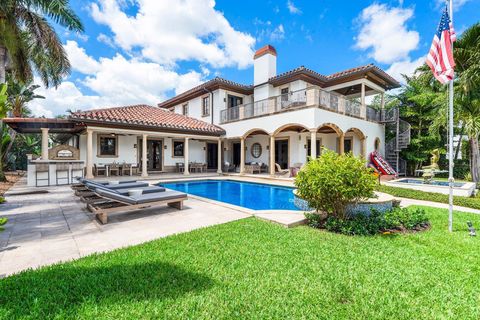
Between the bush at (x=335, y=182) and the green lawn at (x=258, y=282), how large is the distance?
126 cm

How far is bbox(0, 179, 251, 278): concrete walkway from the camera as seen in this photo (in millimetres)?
4195

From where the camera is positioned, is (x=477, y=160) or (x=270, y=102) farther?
(x=270, y=102)

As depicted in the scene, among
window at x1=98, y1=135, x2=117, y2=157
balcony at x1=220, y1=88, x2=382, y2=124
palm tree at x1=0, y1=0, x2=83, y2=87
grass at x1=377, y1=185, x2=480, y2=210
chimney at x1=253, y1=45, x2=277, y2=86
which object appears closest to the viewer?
palm tree at x1=0, y1=0, x2=83, y2=87

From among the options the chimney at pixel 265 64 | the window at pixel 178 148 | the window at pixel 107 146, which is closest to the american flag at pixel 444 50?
the chimney at pixel 265 64

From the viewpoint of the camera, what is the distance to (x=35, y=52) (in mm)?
11414

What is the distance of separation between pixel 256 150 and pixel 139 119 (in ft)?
35.8

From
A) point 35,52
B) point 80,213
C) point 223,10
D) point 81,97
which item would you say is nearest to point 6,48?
point 35,52

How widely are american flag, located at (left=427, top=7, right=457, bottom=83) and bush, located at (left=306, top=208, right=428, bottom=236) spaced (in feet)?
12.1

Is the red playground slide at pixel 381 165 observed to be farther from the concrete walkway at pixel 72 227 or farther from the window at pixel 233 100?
the concrete walkway at pixel 72 227

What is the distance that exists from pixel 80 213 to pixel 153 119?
1226 cm

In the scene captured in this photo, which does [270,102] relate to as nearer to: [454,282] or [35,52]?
[35,52]

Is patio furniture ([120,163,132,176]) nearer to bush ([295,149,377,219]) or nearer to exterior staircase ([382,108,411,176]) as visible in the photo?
bush ([295,149,377,219])

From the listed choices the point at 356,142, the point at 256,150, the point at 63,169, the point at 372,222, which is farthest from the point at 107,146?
the point at 356,142

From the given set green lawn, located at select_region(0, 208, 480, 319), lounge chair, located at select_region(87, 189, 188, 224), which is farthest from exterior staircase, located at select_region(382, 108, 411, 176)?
lounge chair, located at select_region(87, 189, 188, 224)
